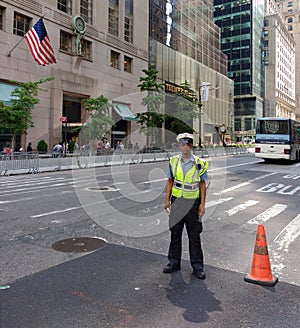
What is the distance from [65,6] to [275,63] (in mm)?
85823

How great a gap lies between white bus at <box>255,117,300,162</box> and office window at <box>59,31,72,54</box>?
20.4 metres

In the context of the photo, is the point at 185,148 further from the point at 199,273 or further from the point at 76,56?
the point at 76,56

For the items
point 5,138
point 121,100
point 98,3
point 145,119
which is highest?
point 98,3

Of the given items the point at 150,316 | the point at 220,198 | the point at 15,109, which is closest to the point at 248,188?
the point at 220,198

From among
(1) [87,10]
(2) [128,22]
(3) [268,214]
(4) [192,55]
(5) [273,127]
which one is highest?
(4) [192,55]

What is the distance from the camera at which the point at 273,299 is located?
3551 millimetres

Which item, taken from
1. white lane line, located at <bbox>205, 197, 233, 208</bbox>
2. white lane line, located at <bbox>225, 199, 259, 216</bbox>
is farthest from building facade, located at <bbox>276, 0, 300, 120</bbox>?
white lane line, located at <bbox>225, 199, 259, 216</bbox>

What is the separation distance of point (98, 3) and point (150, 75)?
9.48m

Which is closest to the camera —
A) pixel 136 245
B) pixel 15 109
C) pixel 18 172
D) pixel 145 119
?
pixel 136 245

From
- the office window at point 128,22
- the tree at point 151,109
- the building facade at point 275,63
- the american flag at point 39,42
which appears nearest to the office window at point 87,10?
the office window at point 128,22

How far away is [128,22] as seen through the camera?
4075 cm

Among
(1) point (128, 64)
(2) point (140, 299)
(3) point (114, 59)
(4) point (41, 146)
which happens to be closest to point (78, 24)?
(3) point (114, 59)

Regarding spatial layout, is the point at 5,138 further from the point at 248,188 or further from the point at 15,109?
the point at 248,188

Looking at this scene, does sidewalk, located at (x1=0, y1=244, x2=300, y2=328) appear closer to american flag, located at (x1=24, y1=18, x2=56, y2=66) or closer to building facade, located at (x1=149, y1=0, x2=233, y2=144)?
american flag, located at (x1=24, y1=18, x2=56, y2=66)
